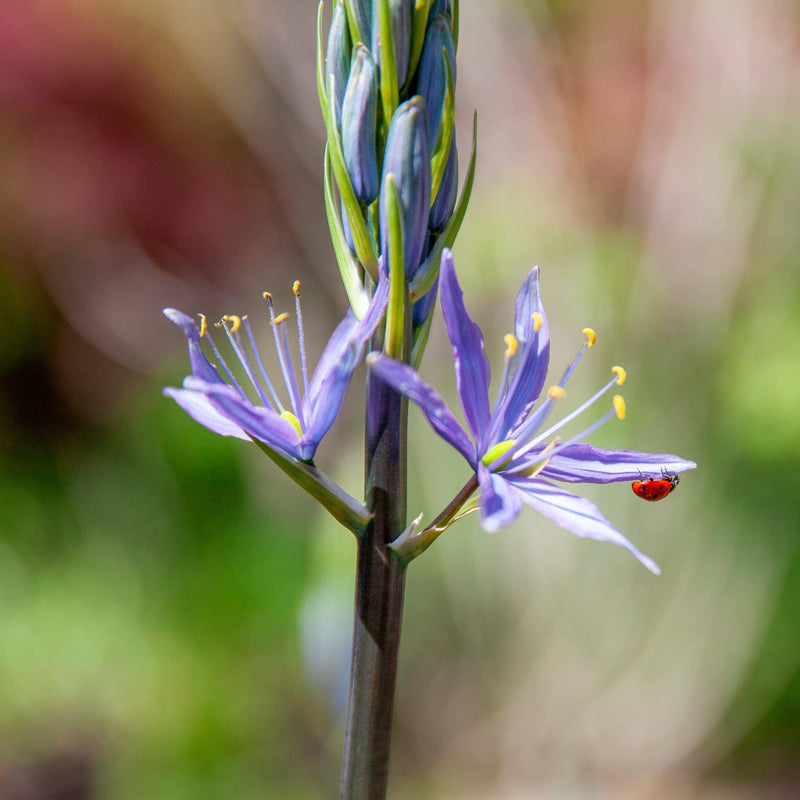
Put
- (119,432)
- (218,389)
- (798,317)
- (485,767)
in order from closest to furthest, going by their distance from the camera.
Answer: (218,389) < (798,317) < (485,767) < (119,432)

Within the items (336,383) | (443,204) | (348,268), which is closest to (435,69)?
(443,204)

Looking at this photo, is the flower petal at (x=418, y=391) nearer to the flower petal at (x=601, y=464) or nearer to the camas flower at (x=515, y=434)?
the camas flower at (x=515, y=434)

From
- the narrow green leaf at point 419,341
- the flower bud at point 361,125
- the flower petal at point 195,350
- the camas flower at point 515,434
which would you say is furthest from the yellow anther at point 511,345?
the flower petal at point 195,350

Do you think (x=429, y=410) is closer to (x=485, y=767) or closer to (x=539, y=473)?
(x=539, y=473)

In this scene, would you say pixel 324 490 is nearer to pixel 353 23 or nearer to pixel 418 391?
pixel 418 391

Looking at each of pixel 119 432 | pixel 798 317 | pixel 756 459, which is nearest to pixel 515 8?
pixel 798 317

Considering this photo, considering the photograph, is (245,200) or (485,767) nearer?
(485,767)
